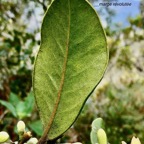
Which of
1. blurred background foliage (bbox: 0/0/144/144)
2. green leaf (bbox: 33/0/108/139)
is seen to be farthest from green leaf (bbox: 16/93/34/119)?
green leaf (bbox: 33/0/108/139)

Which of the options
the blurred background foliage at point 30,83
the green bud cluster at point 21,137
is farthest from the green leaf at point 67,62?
the blurred background foliage at point 30,83

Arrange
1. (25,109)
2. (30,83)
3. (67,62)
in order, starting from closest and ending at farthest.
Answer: (67,62)
(25,109)
(30,83)

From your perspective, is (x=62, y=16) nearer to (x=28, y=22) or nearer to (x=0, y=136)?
(x=0, y=136)

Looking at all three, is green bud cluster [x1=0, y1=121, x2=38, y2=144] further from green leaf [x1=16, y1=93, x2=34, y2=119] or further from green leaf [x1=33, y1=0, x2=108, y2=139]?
green leaf [x1=16, y1=93, x2=34, y2=119]

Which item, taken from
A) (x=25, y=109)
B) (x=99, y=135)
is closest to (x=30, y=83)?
(x=25, y=109)

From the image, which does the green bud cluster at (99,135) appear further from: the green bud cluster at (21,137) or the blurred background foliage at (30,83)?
the blurred background foliage at (30,83)

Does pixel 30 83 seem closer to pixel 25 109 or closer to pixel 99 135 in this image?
pixel 25 109
